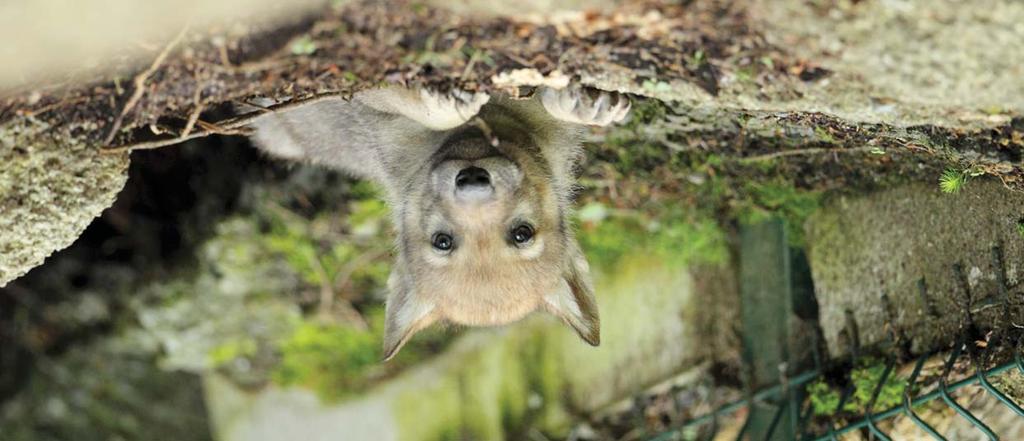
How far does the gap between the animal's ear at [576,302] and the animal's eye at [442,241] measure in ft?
1.72

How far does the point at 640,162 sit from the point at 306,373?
2907mm

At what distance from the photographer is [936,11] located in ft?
7.50

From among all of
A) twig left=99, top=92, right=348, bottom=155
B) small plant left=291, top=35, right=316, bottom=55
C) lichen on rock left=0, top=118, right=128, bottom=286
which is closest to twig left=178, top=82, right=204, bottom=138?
twig left=99, top=92, right=348, bottom=155

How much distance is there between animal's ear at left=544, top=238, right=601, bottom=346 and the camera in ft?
13.3

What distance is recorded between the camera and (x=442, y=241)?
3916mm

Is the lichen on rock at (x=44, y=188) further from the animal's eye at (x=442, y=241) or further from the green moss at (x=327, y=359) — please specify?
the green moss at (x=327, y=359)

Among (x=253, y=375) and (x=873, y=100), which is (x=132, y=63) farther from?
(x=253, y=375)

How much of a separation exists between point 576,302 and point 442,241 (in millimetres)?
664

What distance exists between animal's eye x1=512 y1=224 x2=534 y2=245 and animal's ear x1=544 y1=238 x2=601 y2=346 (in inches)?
13.2

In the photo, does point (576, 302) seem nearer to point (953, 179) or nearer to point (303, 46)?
point (953, 179)

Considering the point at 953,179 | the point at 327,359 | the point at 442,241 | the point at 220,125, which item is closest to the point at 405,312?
the point at 442,241

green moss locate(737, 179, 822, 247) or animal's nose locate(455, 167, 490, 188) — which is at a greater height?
animal's nose locate(455, 167, 490, 188)

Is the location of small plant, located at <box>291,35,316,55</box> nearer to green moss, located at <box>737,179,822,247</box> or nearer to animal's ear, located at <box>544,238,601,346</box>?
animal's ear, located at <box>544,238,601,346</box>

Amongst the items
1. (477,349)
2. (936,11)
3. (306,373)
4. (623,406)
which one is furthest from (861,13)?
(306,373)
